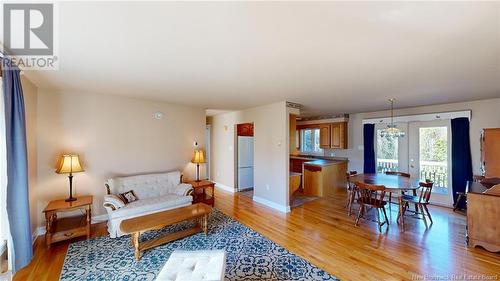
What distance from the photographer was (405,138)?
533 centimetres

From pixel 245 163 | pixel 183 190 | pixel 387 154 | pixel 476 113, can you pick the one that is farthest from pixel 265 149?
pixel 476 113

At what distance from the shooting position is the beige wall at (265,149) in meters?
4.48

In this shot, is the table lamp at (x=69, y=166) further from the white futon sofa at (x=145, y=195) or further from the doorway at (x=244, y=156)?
the doorway at (x=244, y=156)

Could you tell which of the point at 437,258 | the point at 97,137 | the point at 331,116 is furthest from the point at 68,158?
the point at 331,116

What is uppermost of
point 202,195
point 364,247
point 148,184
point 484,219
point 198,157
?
point 198,157

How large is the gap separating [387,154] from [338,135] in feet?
4.58

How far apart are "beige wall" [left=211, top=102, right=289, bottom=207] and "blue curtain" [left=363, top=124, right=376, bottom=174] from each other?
303cm

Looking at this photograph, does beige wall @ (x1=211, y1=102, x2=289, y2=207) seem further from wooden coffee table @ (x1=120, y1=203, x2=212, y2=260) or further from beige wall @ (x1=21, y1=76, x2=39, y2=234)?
beige wall @ (x1=21, y1=76, x2=39, y2=234)

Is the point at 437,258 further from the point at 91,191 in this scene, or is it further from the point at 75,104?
the point at 75,104

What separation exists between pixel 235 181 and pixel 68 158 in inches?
150

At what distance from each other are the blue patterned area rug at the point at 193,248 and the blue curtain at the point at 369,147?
433cm

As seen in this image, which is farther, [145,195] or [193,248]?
[145,195]

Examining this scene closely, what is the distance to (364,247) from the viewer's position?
2918 mm

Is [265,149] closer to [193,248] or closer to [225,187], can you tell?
[225,187]
